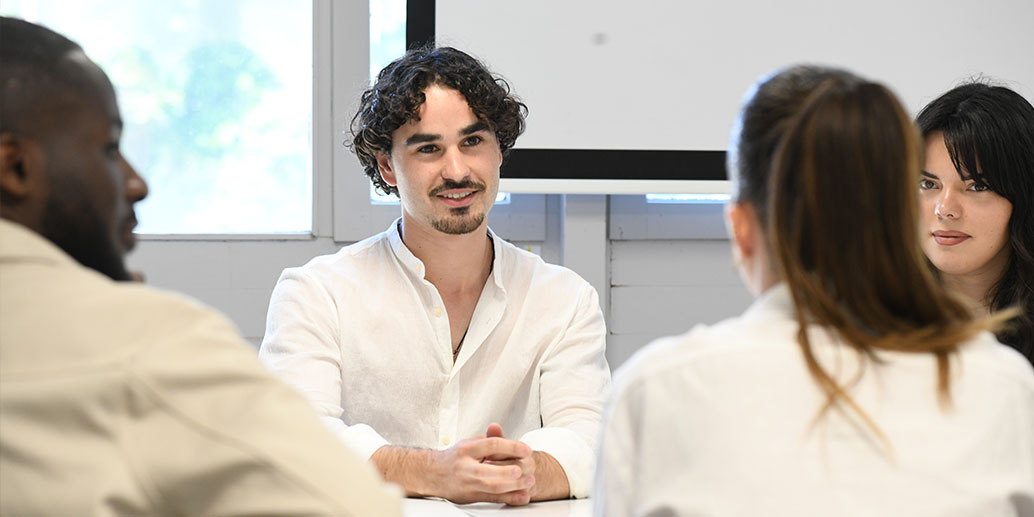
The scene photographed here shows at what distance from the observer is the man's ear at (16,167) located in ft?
2.41

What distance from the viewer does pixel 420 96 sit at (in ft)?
6.82

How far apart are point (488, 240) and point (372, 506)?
4.88ft

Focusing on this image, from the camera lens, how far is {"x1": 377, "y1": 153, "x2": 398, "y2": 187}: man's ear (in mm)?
2236

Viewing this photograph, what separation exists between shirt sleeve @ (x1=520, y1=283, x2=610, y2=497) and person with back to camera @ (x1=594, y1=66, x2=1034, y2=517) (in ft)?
2.50

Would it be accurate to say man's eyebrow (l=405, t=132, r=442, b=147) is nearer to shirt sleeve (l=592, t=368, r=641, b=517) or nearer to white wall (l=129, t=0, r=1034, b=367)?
white wall (l=129, t=0, r=1034, b=367)

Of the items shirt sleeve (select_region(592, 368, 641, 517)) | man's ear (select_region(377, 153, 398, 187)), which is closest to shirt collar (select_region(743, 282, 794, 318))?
shirt sleeve (select_region(592, 368, 641, 517))

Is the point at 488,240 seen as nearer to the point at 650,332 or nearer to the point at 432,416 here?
the point at 432,416

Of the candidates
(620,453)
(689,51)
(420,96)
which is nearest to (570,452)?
(620,453)

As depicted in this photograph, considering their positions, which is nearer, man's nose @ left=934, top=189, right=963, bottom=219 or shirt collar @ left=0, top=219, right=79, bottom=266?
shirt collar @ left=0, top=219, right=79, bottom=266

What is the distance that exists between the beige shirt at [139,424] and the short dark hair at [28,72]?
0.15 metres

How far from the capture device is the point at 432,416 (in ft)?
6.59

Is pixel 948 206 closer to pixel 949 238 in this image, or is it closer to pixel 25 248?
pixel 949 238

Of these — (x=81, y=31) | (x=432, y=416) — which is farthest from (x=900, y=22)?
(x=81, y=31)

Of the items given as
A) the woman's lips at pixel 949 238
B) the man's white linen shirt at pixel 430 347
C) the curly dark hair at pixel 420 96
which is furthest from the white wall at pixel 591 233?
the woman's lips at pixel 949 238
